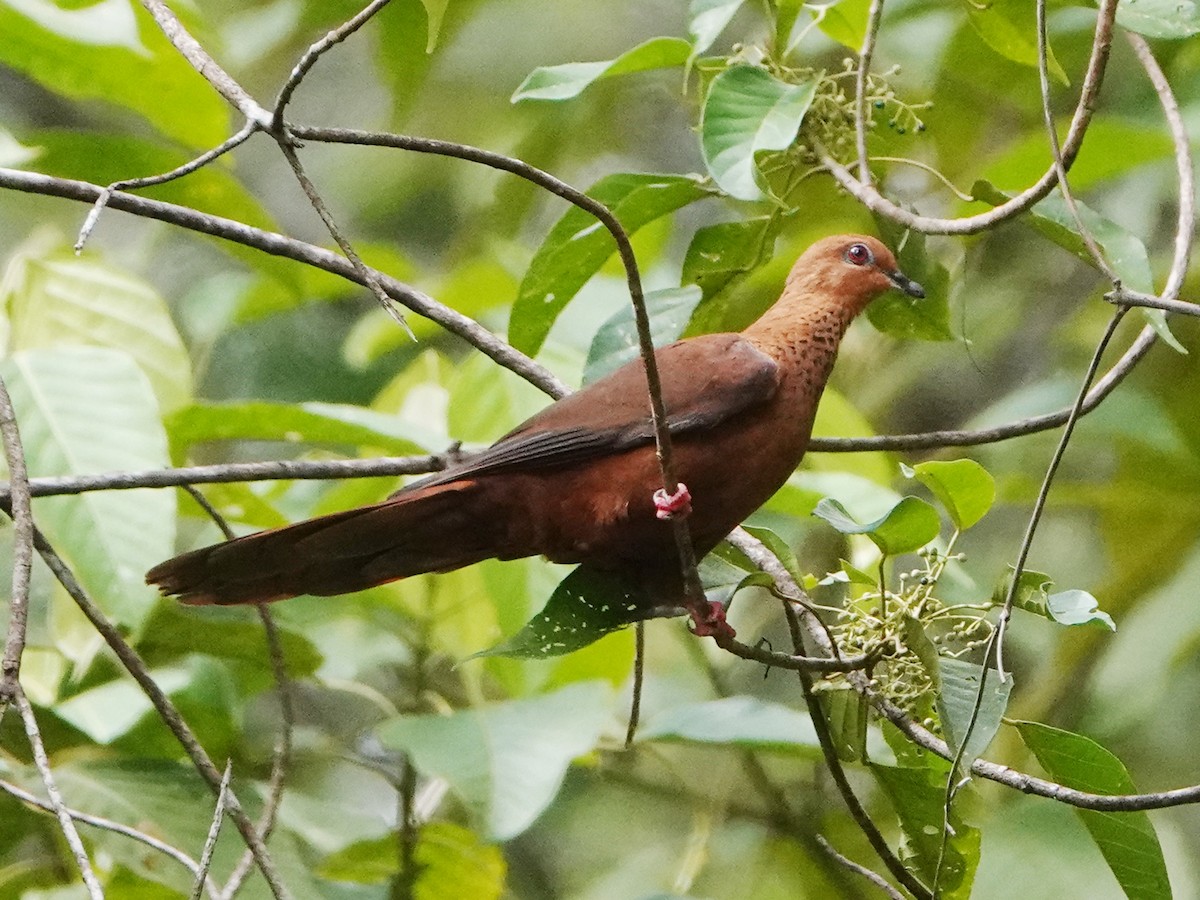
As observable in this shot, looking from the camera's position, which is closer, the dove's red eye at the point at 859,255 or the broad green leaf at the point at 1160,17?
the broad green leaf at the point at 1160,17

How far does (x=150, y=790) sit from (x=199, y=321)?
189 centimetres

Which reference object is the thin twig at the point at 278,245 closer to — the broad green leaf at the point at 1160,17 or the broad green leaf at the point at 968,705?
the broad green leaf at the point at 968,705

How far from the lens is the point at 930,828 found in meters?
2.48

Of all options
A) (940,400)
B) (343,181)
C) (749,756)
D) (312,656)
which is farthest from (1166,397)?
(343,181)

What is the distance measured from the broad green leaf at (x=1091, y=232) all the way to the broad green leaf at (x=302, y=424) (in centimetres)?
125

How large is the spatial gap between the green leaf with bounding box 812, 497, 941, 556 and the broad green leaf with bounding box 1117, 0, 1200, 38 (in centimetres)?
101

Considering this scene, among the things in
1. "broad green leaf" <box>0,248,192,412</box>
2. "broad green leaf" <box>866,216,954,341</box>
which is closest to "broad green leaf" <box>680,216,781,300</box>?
"broad green leaf" <box>866,216,954,341</box>

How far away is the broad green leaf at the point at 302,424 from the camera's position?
9.73ft

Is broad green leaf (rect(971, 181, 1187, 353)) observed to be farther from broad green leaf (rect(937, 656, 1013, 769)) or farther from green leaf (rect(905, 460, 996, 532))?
broad green leaf (rect(937, 656, 1013, 769))

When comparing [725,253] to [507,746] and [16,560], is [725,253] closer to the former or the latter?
[507,746]

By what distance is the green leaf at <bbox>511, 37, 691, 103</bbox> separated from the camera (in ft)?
8.62

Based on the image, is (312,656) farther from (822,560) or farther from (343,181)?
(343,181)

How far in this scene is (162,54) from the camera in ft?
10.3

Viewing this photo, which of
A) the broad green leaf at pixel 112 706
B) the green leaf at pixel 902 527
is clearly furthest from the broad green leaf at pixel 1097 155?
the broad green leaf at pixel 112 706
